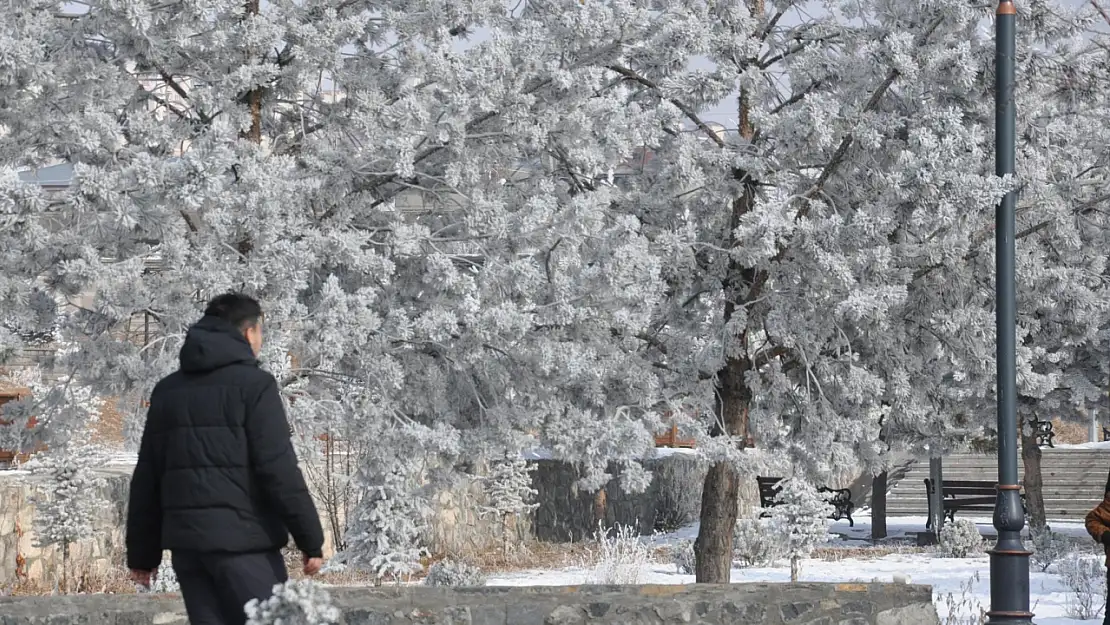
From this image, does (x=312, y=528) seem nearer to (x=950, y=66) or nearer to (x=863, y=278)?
(x=863, y=278)

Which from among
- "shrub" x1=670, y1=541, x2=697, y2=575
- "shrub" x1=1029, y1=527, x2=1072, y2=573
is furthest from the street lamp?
"shrub" x1=670, y1=541, x2=697, y2=575

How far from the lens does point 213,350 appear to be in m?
4.84

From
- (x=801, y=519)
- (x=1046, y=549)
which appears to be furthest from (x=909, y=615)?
(x=1046, y=549)

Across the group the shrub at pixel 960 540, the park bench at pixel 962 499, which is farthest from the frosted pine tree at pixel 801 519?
the park bench at pixel 962 499

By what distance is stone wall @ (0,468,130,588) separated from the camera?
46.8ft

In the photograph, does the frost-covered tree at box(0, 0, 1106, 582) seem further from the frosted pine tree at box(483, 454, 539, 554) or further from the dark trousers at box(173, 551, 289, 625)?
the frosted pine tree at box(483, 454, 539, 554)

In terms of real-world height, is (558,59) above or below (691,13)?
below

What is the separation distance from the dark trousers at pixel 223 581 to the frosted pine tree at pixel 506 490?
15246 mm

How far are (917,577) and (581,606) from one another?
964 centimetres

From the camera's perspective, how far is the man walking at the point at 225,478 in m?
4.75

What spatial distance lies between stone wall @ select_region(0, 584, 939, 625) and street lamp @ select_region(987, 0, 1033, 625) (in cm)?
189

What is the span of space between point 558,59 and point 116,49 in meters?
3.29

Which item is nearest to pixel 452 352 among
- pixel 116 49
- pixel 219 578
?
pixel 116 49

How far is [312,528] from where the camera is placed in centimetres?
474
